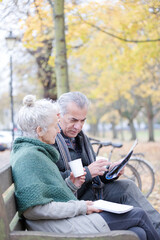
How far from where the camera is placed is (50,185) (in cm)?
195

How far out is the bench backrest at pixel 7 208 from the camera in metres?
1.66

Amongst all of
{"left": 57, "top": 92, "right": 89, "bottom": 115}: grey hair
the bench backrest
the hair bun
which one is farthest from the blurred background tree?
the bench backrest

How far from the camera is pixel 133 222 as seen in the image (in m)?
2.06

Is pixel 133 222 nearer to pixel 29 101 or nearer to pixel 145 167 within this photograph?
pixel 29 101

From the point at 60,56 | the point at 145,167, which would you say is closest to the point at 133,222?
the point at 145,167

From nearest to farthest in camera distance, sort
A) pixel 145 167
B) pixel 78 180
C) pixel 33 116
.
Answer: pixel 33 116 < pixel 78 180 < pixel 145 167

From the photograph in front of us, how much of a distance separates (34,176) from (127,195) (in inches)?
48.7

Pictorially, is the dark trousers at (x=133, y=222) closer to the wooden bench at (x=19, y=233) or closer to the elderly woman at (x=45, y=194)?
the elderly woman at (x=45, y=194)

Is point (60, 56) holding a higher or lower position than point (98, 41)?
lower

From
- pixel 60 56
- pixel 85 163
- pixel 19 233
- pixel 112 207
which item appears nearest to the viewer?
pixel 19 233

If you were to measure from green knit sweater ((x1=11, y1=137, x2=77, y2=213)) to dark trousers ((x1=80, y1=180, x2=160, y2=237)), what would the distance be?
2.90ft

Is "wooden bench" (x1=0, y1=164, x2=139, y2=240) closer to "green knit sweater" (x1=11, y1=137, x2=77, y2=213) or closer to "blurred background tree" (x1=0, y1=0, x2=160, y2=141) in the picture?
"green knit sweater" (x1=11, y1=137, x2=77, y2=213)

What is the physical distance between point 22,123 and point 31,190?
51 cm

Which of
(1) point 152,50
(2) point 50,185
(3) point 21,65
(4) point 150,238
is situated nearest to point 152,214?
(4) point 150,238
